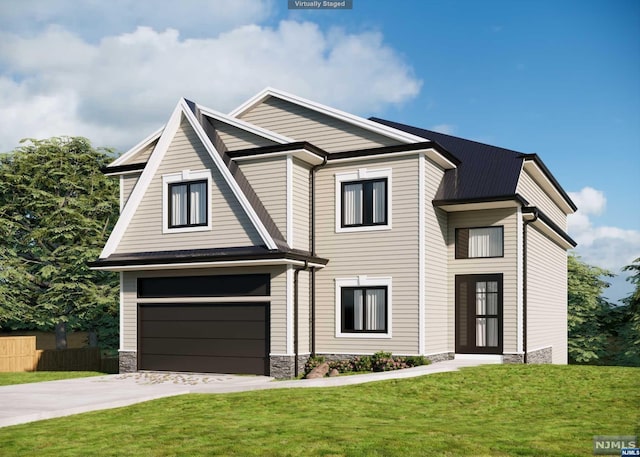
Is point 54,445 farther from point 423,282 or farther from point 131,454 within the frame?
point 423,282

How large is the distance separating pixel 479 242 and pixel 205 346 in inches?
338

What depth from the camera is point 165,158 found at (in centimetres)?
2177

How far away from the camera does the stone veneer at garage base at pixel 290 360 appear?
63.8 ft

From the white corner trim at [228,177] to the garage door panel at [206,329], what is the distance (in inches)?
98.3

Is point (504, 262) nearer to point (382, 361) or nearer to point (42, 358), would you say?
point (382, 361)

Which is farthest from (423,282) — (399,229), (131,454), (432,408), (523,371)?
(131,454)

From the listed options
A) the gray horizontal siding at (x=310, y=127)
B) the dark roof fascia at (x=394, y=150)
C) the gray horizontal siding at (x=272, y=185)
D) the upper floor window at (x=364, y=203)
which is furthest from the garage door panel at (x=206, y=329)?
the gray horizontal siding at (x=310, y=127)

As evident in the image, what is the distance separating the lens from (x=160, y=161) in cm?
2178

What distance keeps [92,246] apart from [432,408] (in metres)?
22.7

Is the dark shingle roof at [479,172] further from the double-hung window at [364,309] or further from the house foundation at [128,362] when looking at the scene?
the house foundation at [128,362]

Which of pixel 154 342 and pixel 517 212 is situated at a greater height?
pixel 517 212

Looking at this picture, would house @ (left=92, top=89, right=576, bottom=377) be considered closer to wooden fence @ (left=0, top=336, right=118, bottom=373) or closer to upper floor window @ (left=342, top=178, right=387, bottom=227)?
upper floor window @ (left=342, top=178, right=387, bottom=227)

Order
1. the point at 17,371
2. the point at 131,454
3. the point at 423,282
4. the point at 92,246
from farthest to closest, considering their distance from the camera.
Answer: the point at 92,246, the point at 17,371, the point at 423,282, the point at 131,454

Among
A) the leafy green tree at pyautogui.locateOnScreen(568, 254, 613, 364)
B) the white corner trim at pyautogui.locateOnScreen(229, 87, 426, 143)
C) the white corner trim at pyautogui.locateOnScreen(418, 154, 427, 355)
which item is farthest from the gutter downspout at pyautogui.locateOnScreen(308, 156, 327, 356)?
the leafy green tree at pyautogui.locateOnScreen(568, 254, 613, 364)
